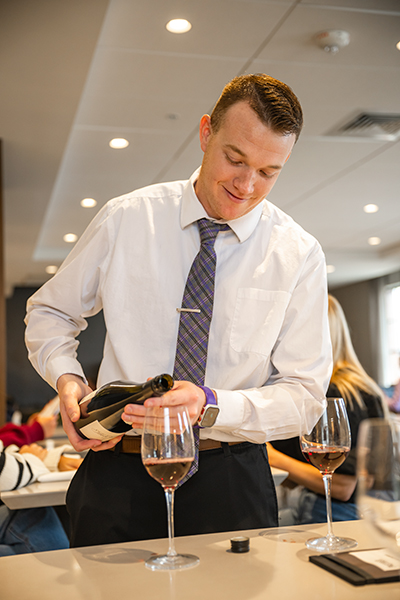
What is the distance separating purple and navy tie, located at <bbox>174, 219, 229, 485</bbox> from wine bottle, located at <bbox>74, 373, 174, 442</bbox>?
0.19 metres

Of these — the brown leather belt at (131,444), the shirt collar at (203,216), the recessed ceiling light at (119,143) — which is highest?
the recessed ceiling light at (119,143)

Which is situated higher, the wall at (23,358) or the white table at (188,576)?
the wall at (23,358)

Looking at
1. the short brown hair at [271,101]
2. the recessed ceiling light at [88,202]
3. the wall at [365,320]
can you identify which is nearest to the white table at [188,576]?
the short brown hair at [271,101]

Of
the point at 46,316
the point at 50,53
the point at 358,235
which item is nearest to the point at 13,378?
the point at 358,235

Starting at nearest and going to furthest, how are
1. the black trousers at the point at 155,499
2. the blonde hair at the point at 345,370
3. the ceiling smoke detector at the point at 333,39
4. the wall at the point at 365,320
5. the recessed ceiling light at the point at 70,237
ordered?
the black trousers at the point at 155,499 < the blonde hair at the point at 345,370 < the ceiling smoke detector at the point at 333,39 < the recessed ceiling light at the point at 70,237 < the wall at the point at 365,320

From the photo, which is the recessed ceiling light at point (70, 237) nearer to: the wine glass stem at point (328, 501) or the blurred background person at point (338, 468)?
the blurred background person at point (338, 468)

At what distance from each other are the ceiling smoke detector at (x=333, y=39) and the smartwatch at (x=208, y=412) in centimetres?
250

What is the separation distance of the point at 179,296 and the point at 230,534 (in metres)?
0.55

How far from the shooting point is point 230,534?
1.06 meters

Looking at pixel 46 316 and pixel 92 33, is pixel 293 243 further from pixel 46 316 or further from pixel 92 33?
pixel 92 33

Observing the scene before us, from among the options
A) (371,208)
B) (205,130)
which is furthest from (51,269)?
(205,130)

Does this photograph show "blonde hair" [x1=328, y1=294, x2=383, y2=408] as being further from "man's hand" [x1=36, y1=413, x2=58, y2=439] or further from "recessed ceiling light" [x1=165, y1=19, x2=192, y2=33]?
"man's hand" [x1=36, y1=413, x2=58, y2=439]

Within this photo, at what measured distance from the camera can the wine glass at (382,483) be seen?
0.64m

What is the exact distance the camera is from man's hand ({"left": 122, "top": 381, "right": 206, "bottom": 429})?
965mm
